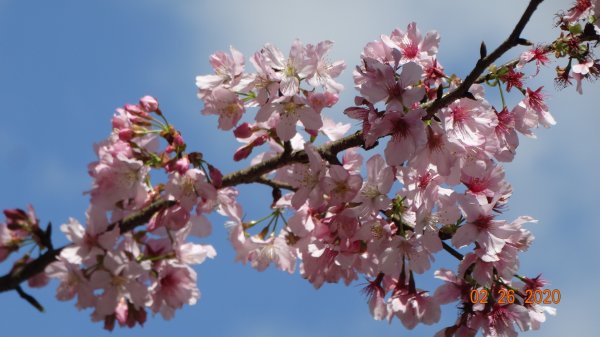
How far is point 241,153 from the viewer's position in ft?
13.0

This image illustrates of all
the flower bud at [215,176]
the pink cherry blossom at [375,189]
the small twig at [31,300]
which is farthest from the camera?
the pink cherry blossom at [375,189]

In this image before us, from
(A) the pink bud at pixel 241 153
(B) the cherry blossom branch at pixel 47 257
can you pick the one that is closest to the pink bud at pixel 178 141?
(B) the cherry blossom branch at pixel 47 257

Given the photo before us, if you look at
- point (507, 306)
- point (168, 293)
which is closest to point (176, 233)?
point (168, 293)

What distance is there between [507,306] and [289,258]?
4.50 feet

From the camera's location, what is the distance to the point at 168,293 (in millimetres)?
3637

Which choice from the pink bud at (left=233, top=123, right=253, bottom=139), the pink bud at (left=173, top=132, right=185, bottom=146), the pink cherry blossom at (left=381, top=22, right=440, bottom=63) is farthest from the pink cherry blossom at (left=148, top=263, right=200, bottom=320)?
the pink cherry blossom at (left=381, top=22, right=440, bottom=63)

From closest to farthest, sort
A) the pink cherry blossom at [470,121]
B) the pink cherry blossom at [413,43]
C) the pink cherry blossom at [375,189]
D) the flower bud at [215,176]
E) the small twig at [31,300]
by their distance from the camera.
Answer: the small twig at [31,300], the flower bud at [215,176], the pink cherry blossom at [470,121], the pink cherry blossom at [375,189], the pink cherry blossom at [413,43]

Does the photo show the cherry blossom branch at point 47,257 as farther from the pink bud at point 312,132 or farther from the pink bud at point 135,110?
the pink bud at point 312,132

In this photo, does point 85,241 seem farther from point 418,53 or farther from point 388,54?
point 418,53

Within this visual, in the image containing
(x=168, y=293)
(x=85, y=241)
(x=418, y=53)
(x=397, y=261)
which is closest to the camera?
(x=85, y=241)

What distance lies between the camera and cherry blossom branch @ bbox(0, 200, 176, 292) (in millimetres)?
3326

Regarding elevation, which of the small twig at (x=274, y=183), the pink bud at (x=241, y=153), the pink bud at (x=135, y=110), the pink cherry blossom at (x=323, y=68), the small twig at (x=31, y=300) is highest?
the pink cherry blossom at (x=323, y=68)

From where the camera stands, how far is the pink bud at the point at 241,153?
3945 mm

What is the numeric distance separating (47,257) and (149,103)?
0.97m
